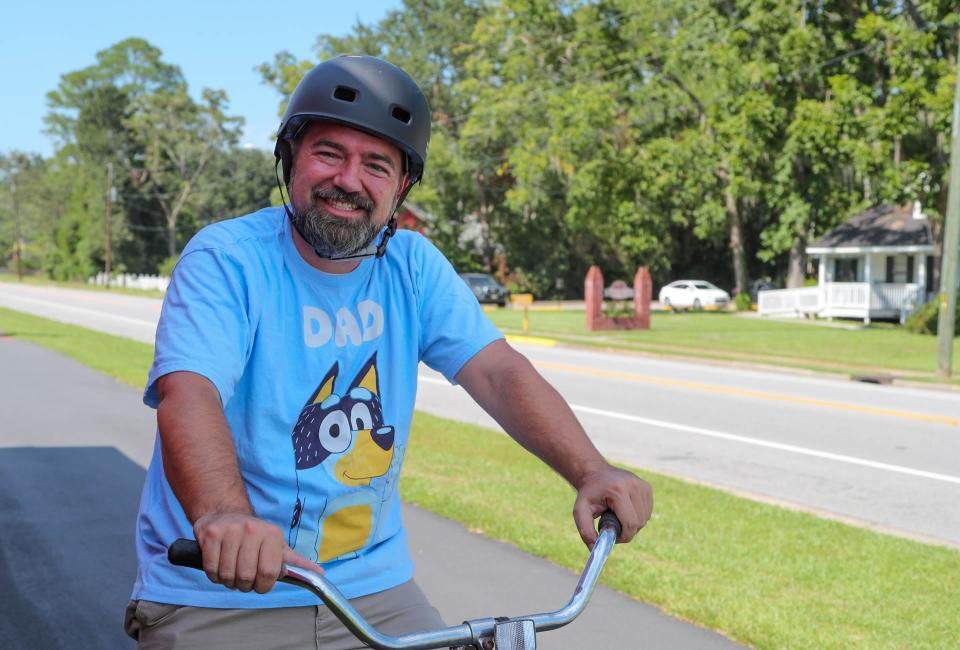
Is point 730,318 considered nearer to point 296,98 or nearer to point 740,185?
point 740,185

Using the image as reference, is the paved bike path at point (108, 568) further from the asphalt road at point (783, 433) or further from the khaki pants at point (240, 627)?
the asphalt road at point (783, 433)

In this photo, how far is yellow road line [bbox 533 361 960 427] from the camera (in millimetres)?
14727

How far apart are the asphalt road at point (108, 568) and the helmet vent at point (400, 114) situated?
3.13m

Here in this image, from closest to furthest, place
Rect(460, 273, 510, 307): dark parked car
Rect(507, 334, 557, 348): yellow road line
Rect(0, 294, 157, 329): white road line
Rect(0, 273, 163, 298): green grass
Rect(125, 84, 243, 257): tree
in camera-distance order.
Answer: Rect(507, 334, 557, 348): yellow road line
Rect(0, 294, 157, 329): white road line
Rect(460, 273, 510, 307): dark parked car
Rect(0, 273, 163, 298): green grass
Rect(125, 84, 243, 257): tree

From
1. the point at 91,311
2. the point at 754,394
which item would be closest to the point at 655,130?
the point at 91,311

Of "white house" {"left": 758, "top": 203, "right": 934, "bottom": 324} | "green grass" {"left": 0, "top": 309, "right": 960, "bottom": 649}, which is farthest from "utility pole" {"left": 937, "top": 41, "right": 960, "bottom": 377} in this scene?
"white house" {"left": 758, "top": 203, "right": 934, "bottom": 324}

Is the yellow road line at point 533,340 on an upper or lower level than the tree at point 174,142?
lower

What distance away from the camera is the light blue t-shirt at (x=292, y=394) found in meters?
2.39

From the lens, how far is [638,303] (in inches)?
1341

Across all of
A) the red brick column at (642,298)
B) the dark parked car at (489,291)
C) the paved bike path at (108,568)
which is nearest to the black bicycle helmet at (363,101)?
the paved bike path at (108,568)

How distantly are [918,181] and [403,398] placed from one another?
3226 cm

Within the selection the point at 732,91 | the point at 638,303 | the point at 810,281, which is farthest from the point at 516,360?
the point at 810,281

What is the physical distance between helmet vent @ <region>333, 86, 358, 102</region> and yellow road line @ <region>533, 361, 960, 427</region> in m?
13.2

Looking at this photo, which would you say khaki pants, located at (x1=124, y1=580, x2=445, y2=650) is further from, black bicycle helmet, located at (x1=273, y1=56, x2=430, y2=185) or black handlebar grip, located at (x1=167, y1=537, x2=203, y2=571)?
black bicycle helmet, located at (x1=273, y1=56, x2=430, y2=185)
